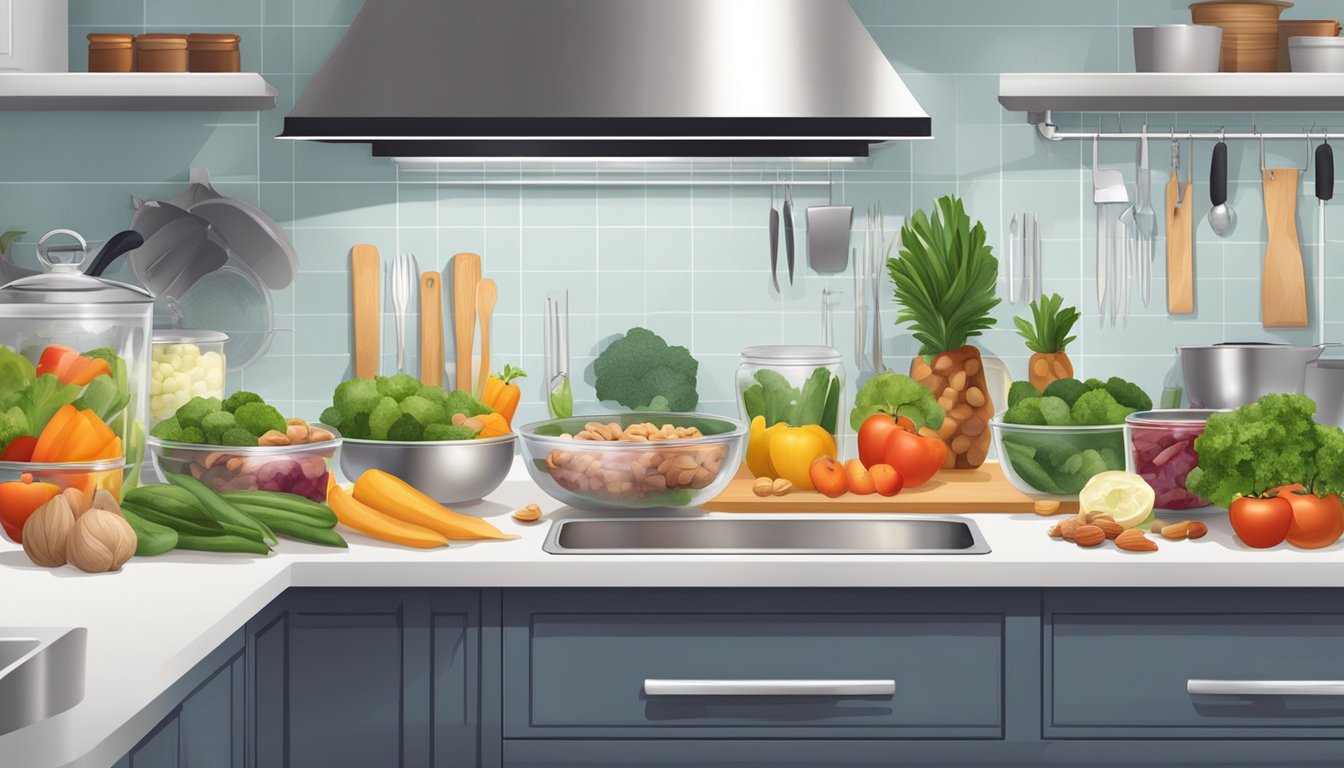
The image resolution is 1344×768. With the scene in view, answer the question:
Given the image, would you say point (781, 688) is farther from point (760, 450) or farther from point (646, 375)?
point (646, 375)

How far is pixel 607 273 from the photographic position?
8.96 ft

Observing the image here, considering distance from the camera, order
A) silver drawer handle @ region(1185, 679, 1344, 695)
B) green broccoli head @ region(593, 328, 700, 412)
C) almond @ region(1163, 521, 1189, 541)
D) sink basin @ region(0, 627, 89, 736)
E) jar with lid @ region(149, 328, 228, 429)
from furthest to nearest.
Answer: green broccoli head @ region(593, 328, 700, 412) < jar with lid @ region(149, 328, 228, 429) < almond @ region(1163, 521, 1189, 541) < silver drawer handle @ region(1185, 679, 1344, 695) < sink basin @ region(0, 627, 89, 736)

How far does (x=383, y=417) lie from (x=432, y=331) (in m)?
0.71

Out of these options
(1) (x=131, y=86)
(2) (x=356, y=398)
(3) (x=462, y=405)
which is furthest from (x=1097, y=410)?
(1) (x=131, y=86)

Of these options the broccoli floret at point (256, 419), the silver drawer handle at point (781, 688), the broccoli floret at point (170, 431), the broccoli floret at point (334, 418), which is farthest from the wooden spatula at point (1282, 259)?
the broccoli floret at point (170, 431)

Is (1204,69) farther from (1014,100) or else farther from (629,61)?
(629,61)

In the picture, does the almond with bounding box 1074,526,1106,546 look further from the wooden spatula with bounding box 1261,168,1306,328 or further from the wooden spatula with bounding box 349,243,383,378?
the wooden spatula with bounding box 349,243,383,378

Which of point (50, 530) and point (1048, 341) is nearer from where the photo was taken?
point (50, 530)

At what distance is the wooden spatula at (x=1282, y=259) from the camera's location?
2.69 metres

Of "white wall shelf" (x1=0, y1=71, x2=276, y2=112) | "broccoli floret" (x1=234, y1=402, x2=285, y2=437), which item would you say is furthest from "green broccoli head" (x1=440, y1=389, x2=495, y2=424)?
"white wall shelf" (x1=0, y1=71, x2=276, y2=112)

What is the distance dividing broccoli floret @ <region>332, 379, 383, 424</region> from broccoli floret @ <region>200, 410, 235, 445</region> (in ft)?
0.54

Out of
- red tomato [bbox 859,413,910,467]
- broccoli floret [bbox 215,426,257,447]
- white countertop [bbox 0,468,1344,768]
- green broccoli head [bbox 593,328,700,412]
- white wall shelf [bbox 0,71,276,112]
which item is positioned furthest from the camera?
green broccoli head [bbox 593,328,700,412]

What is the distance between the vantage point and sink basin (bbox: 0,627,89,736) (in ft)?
3.89

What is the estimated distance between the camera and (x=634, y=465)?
195 cm
